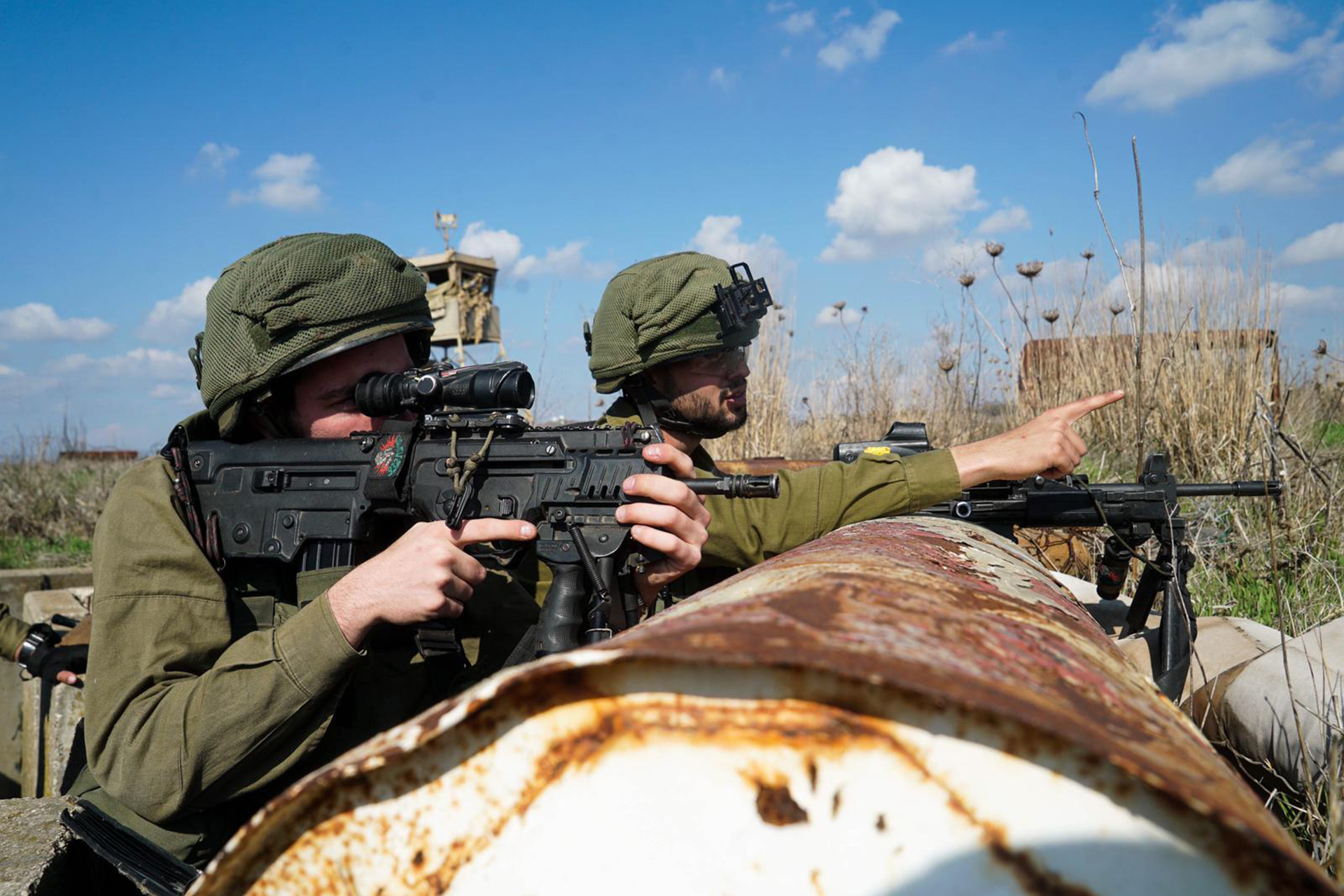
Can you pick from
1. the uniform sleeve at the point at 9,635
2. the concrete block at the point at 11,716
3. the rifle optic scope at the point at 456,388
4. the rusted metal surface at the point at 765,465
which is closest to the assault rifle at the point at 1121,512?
the rusted metal surface at the point at 765,465

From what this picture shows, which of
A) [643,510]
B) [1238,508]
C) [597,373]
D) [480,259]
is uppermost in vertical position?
[480,259]

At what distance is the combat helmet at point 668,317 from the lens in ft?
11.0

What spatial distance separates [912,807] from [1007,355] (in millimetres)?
5848

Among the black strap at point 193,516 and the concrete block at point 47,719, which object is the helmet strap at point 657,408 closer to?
the black strap at point 193,516

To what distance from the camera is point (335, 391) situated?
2.21 meters

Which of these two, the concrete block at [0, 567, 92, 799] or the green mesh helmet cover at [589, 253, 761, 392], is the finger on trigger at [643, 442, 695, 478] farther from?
the concrete block at [0, 567, 92, 799]

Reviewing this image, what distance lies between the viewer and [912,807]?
74 centimetres

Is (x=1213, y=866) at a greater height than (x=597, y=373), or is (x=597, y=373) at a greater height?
(x=597, y=373)

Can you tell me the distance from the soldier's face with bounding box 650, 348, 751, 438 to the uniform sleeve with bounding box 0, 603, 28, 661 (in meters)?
2.79

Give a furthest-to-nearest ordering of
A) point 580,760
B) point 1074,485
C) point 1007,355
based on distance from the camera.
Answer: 1. point 1007,355
2. point 1074,485
3. point 580,760

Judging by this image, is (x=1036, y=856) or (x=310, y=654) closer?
(x=1036, y=856)

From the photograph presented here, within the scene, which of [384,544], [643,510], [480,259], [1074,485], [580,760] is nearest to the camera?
[580,760]

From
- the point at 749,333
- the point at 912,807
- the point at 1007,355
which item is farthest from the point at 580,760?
the point at 1007,355

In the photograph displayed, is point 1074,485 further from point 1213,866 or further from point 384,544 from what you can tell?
point 1213,866
